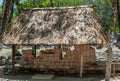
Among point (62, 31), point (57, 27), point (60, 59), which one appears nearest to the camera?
point (62, 31)

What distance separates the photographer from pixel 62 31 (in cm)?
1762

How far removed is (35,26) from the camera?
61.0 ft

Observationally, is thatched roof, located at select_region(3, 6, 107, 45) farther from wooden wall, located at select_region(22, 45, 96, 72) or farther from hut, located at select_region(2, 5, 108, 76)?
wooden wall, located at select_region(22, 45, 96, 72)

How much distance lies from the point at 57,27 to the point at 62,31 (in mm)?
526

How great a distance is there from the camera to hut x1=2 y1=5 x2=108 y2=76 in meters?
17.0

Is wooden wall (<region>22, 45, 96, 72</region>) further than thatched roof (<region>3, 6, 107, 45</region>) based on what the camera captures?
Yes

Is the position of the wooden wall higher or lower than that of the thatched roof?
lower

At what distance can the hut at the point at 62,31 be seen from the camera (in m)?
17.0

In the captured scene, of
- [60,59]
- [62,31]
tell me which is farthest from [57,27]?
[60,59]

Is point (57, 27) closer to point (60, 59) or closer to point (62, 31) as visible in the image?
point (62, 31)

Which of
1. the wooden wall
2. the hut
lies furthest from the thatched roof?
the wooden wall

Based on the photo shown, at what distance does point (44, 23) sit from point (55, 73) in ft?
9.38

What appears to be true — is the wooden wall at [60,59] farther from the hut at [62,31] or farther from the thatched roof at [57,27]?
the thatched roof at [57,27]

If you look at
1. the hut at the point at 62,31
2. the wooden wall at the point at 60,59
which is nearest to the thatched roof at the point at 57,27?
the hut at the point at 62,31
